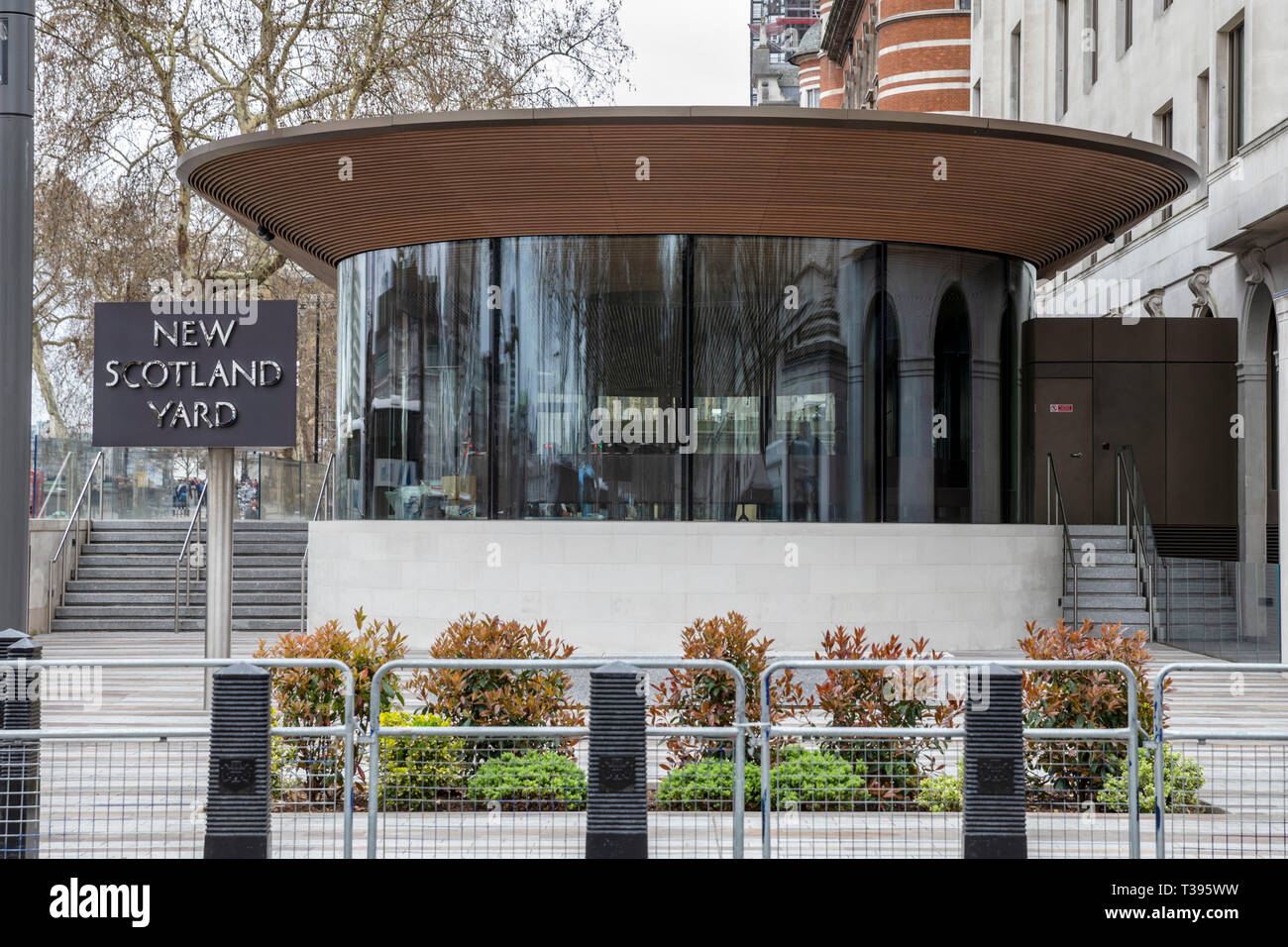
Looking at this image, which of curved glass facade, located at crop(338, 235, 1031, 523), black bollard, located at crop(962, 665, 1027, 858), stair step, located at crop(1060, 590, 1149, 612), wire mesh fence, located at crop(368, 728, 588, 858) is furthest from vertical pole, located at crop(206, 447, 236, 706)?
stair step, located at crop(1060, 590, 1149, 612)

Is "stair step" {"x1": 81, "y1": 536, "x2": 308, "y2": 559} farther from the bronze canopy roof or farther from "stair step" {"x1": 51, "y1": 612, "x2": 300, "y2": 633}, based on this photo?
the bronze canopy roof

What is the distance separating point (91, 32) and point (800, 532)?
69.1ft

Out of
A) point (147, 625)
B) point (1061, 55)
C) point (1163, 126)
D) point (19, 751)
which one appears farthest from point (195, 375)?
point (1061, 55)

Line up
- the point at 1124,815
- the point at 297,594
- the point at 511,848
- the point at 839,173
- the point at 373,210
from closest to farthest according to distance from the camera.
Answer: the point at 511,848 → the point at 1124,815 → the point at 839,173 → the point at 373,210 → the point at 297,594

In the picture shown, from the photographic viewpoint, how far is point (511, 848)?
8188mm

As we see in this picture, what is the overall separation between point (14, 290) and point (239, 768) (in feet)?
→ 9.97

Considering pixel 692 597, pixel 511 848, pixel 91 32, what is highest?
pixel 91 32

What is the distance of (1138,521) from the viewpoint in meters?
22.5

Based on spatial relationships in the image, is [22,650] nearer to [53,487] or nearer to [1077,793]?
[1077,793]

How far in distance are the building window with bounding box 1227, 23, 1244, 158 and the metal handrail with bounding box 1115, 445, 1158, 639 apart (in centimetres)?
749

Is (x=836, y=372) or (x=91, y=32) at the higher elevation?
(x=91, y=32)
